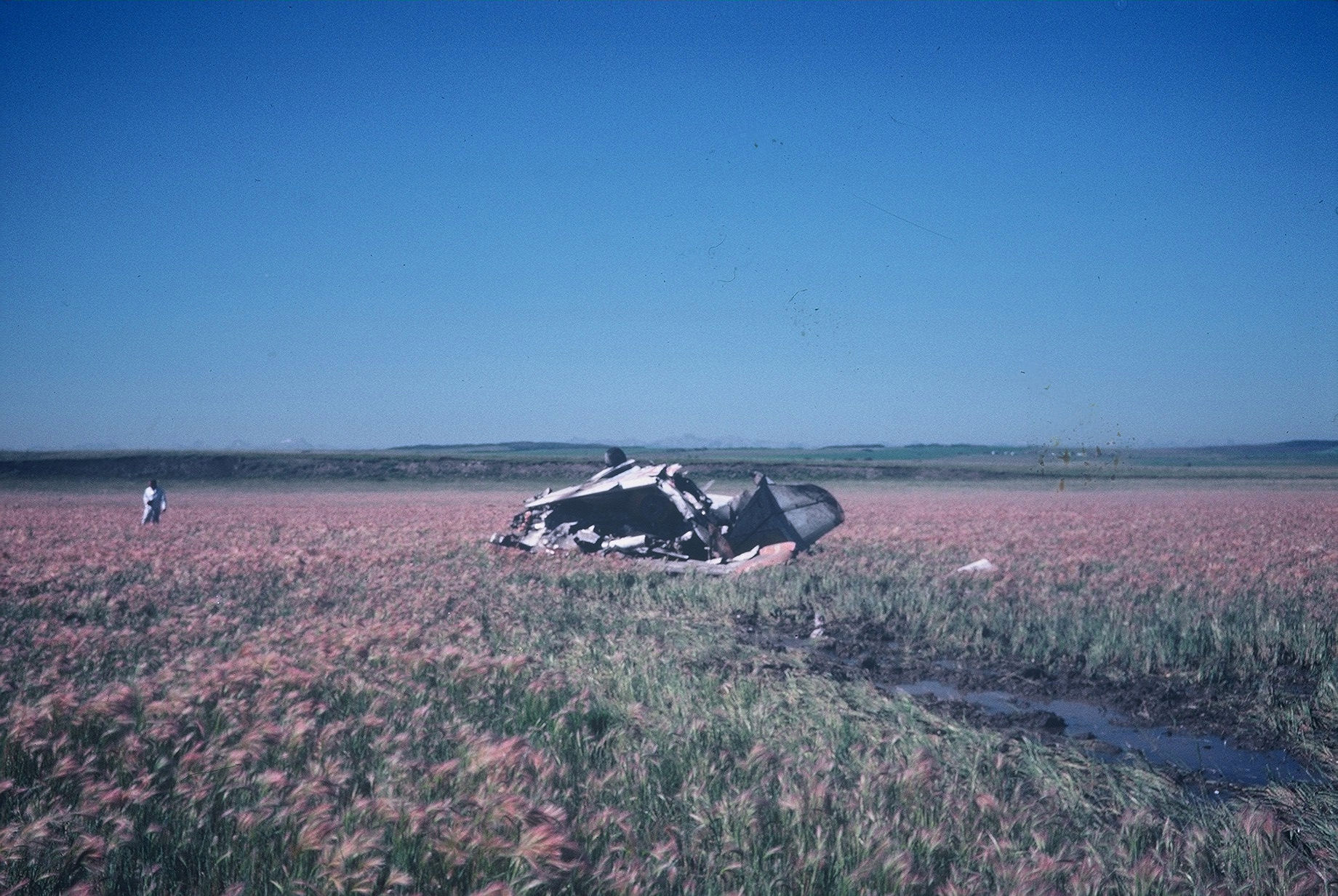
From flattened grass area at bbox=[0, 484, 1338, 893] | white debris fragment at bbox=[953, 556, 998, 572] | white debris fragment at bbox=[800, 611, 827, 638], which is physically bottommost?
white debris fragment at bbox=[800, 611, 827, 638]

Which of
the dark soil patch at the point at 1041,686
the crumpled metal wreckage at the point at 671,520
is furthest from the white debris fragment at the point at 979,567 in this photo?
the dark soil patch at the point at 1041,686

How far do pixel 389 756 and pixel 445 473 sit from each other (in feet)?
213

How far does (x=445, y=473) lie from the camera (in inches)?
Result: 2621

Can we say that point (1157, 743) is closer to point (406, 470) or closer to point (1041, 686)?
point (1041, 686)

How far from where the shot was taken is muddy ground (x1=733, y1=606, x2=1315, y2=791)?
6410 mm

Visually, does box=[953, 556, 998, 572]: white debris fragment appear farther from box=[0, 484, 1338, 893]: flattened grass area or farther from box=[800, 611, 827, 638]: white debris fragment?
box=[800, 611, 827, 638]: white debris fragment

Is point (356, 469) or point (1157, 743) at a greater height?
point (356, 469)

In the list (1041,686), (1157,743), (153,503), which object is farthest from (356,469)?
(1157,743)

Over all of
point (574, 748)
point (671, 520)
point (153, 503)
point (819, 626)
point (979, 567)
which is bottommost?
point (819, 626)

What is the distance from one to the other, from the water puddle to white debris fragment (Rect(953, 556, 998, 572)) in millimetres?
6744

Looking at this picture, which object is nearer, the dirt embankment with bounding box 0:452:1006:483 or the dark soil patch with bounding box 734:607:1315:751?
the dark soil patch with bounding box 734:607:1315:751

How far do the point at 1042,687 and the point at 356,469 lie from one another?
6431 cm

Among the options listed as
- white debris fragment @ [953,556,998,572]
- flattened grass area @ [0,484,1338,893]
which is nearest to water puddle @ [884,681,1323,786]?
flattened grass area @ [0,484,1338,893]

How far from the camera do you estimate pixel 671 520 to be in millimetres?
17859
